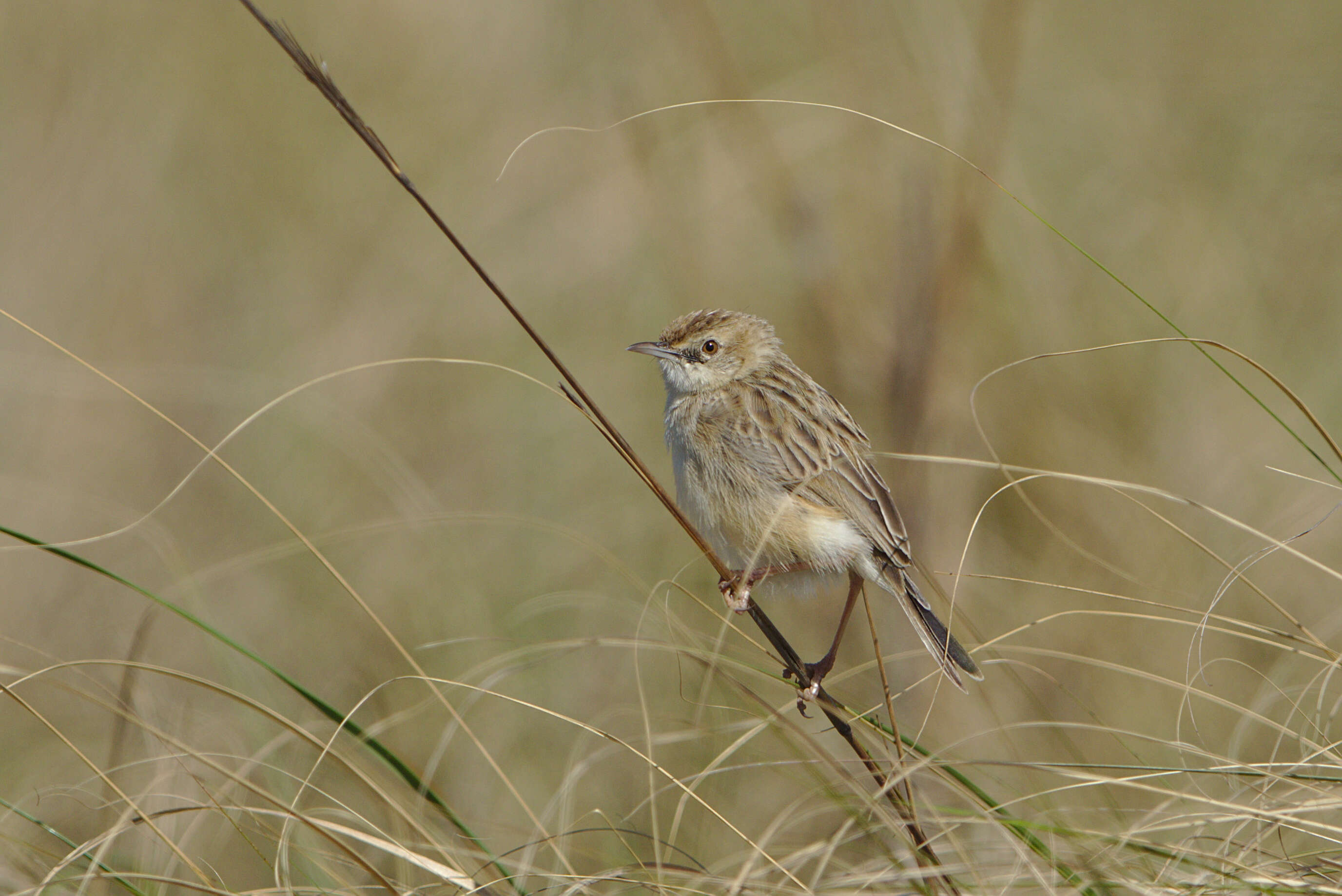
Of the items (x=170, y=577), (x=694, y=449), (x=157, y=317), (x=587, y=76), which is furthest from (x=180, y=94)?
(x=694, y=449)

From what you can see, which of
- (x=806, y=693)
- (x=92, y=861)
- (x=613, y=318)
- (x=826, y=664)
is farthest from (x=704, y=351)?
(x=613, y=318)

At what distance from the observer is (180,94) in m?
8.88

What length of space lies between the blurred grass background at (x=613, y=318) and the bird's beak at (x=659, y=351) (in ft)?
3.83

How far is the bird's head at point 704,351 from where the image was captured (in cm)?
499

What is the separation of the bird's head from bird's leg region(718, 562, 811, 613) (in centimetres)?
96

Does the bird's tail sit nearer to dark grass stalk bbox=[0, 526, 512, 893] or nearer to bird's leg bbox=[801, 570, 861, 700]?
bird's leg bbox=[801, 570, 861, 700]

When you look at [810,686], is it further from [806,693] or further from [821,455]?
[821,455]

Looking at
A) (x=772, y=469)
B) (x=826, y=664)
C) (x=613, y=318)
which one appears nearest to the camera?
(x=826, y=664)

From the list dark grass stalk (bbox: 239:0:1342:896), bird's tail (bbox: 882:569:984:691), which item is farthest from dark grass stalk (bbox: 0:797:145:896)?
bird's tail (bbox: 882:569:984:691)

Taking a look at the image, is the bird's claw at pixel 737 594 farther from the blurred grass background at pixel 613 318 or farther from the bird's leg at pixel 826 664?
the blurred grass background at pixel 613 318

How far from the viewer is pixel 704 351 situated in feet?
16.6

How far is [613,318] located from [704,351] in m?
3.40

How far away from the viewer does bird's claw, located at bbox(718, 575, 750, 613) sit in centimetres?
356

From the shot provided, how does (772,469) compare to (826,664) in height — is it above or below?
above
